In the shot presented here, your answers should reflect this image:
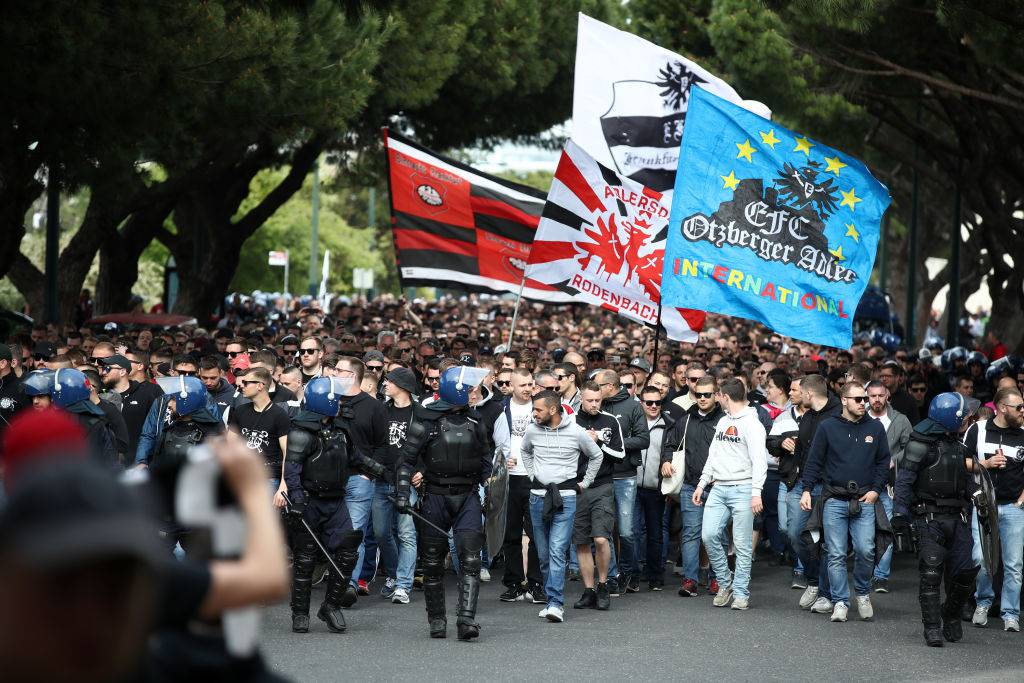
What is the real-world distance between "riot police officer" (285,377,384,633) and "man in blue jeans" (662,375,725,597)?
3.11 meters

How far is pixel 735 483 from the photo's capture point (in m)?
11.0

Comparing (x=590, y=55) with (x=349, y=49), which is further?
(x=349, y=49)

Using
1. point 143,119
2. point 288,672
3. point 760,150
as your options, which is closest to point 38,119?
point 143,119

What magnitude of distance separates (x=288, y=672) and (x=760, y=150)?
6700 millimetres

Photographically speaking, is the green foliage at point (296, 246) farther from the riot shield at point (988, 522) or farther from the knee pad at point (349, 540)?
the riot shield at point (988, 522)

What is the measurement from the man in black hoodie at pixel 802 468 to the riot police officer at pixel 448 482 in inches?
108

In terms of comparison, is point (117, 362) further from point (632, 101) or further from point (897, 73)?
point (897, 73)

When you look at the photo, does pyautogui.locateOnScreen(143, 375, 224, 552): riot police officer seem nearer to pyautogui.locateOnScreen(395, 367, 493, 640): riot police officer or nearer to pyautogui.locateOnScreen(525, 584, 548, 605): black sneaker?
pyautogui.locateOnScreen(395, 367, 493, 640): riot police officer

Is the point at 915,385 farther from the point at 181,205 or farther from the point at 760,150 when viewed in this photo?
the point at 181,205

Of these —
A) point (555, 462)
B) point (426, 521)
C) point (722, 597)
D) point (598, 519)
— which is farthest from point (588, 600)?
point (426, 521)

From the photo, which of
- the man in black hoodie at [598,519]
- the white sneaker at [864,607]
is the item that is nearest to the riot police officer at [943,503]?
the white sneaker at [864,607]

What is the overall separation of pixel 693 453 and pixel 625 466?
573mm

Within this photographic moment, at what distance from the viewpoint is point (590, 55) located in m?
15.4

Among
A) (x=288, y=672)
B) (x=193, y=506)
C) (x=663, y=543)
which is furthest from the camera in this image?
(x=663, y=543)
